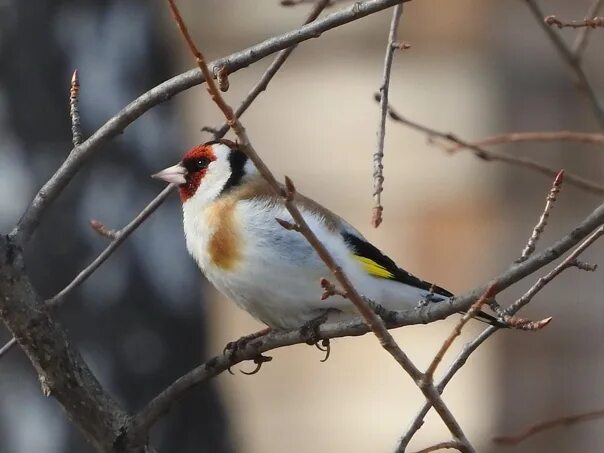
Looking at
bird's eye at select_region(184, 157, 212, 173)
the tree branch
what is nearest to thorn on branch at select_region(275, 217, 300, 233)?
the tree branch

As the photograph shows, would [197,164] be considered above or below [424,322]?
above

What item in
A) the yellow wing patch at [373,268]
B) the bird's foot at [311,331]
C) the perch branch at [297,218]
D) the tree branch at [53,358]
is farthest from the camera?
the yellow wing patch at [373,268]

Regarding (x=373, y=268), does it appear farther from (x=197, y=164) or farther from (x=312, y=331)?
(x=197, y=164)

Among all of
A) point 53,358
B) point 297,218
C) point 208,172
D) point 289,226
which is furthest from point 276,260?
point 297,218

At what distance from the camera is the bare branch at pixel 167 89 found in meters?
1.83

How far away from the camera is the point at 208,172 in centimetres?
284

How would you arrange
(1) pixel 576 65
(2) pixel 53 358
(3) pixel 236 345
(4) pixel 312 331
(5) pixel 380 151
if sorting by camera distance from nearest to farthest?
(2) pixel 53 358 < (5) pixel 380 151 < (4) pixel 312 331 < (3) pixel 236 345 < (1) pixel 576 65

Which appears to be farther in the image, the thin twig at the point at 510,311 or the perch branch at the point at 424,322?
the thin twig at the point at 510,311

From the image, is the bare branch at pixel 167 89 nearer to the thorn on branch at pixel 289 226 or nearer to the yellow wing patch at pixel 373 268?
the thorn on branch at pixel 289 226

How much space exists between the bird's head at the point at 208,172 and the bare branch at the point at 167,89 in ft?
2.54

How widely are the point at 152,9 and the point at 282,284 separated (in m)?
1.43

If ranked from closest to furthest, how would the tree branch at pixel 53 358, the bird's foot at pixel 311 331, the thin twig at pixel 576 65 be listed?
the tree branch at pixel 53 358, the bird's foot at pixel 311 331, the thin twig at pixel 576 65

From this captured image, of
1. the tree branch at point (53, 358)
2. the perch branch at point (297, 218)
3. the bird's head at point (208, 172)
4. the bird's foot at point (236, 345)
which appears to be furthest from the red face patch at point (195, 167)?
the perch branch at point (297, 218)

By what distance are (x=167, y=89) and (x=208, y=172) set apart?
0.92 metres
